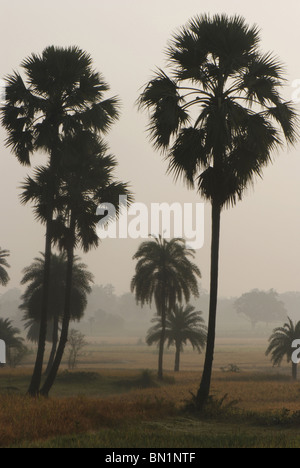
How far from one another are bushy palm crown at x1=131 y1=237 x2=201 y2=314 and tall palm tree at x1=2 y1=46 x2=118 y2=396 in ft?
63.0

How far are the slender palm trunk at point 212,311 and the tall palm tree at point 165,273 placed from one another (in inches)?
911

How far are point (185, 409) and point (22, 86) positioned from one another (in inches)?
589

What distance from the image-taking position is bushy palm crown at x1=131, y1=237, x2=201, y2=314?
41.9 m

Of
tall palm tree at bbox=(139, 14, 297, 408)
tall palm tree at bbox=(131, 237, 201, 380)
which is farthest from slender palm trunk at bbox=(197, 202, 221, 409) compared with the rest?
tall palm tree at bbox=(131, 237, 201, 380)

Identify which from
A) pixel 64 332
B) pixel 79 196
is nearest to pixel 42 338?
pixel 64 332

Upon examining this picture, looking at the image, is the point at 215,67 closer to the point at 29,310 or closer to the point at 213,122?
the point at 213,122

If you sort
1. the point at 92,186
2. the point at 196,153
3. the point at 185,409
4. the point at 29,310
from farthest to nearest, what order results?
the point at 29,310 → the point at 92,186 → the point at 196,153 → the point at 185,409

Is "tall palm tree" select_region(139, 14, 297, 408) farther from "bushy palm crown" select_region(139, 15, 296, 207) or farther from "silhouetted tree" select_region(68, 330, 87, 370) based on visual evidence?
"silhouetted tree" select_region(68, 330, 87, 370)

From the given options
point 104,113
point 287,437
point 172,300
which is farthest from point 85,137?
point 172,300

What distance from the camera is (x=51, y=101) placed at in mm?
23438

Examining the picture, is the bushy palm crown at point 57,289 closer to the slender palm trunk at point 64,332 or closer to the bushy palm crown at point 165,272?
the bushy palm crown at point 165,272

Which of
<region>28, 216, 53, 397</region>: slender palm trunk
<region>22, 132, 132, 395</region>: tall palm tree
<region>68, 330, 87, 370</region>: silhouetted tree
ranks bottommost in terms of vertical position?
<region>68, 330, 87, 370</region>: silhouetted tree

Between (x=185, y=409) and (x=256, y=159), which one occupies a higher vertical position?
(x=256, y=159)
